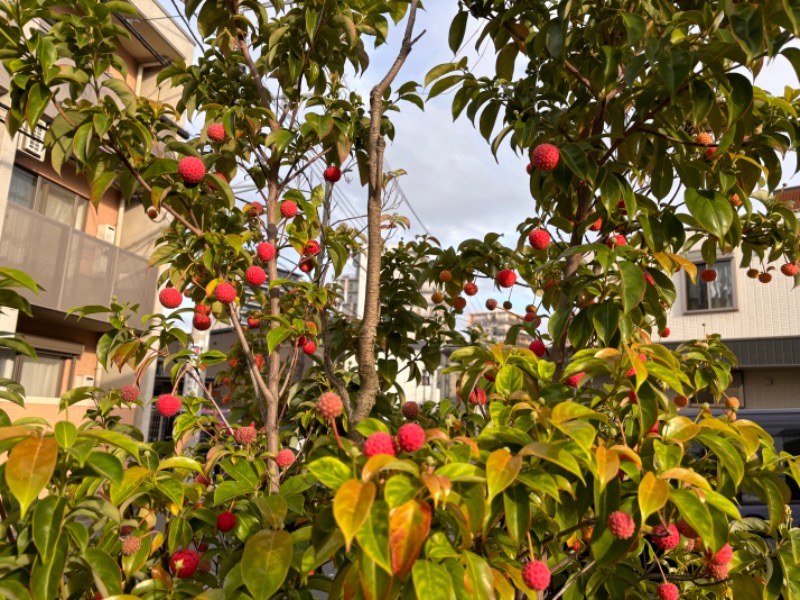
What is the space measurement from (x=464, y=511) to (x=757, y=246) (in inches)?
75.9

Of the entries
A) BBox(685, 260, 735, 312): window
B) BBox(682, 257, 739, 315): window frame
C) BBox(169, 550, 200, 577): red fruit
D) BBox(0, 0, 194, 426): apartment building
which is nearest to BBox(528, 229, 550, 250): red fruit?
BBox(169, 550, 200, 577): red fruit

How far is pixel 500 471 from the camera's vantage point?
31.3 inches

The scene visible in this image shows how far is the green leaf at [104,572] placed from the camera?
898 millimetres

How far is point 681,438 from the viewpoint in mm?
1011

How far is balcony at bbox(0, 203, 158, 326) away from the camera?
6.26 m

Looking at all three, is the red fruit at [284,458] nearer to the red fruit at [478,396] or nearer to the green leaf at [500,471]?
the red fruit at [478,396]

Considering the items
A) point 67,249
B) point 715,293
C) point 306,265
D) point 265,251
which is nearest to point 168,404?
point 265,251

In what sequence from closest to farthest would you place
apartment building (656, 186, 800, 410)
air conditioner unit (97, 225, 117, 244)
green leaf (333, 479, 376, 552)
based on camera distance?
1. green leaf (333, 479, 376, 552)
2. air conditioner unit (97, 225, 117, 244)
3. apartment building (656, 186, 800, 410)

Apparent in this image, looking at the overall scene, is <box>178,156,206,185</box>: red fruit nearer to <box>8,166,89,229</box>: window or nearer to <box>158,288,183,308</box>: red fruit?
<box>158,288,183,308</box>: red fruit

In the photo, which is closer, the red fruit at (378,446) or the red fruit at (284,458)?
the red fruit at (378,446)

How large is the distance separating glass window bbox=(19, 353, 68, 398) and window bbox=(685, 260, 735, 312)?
11674mm

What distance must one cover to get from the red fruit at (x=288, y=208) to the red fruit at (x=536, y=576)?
1432 millimetres

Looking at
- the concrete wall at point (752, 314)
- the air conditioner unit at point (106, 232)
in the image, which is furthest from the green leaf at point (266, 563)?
the concrete wall at point (752, 314)

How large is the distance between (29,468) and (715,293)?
1291 cm
